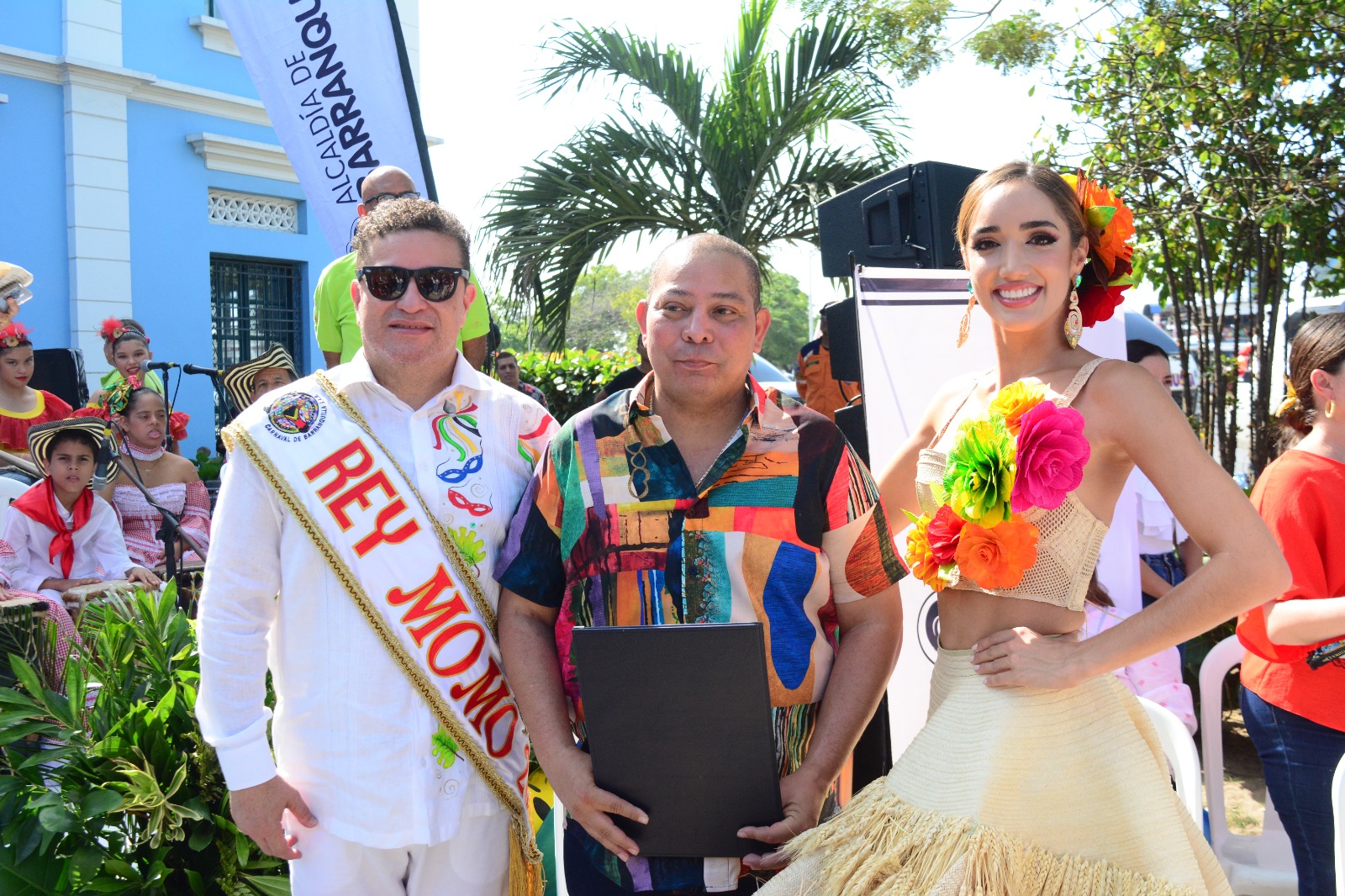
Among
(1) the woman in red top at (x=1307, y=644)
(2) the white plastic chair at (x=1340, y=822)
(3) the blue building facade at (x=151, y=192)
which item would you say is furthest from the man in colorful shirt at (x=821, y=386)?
(3) the blue building facade at (x=151, y=192)

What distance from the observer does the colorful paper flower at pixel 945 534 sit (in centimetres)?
Result: 192

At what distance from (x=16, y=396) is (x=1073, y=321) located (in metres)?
6.36

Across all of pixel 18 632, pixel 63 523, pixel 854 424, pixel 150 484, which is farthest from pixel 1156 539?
pixel 150 484

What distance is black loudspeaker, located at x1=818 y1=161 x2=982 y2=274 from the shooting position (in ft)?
13.8

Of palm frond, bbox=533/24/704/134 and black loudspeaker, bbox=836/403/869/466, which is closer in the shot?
black loudspeaker, bbox=836/403/869/466

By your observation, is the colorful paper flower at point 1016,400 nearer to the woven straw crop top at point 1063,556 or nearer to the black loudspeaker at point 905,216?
the woven straw crop top at point 1063,556

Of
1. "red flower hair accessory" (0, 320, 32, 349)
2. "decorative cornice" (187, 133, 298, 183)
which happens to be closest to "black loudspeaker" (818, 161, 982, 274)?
"red flower hair accessory" (0, 320, 32, 349)

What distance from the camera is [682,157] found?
10.2 meters

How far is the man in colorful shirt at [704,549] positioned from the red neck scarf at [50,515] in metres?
4.11

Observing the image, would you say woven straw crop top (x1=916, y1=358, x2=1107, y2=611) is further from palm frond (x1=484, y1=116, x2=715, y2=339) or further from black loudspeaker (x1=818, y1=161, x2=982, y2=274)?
palm frond (x1=484, y1=116, x2=715, y2=339)

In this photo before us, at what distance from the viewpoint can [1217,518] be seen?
5.91 feet

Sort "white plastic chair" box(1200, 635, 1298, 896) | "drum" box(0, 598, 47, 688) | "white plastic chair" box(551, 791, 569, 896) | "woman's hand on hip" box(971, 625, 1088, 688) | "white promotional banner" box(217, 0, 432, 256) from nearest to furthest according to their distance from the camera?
"woman's hand on hip" box(971, 625, 1088, 688), "white plastic chair" box(551, 791, 569, 896), "white plastic chair" box(1200, 635, 1298, 896), "drum" box(0, 598, 47, 688), "white promotional banner" box(217, 0, 432, 256)

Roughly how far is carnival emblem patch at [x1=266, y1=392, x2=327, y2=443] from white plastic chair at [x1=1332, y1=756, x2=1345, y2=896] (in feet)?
7.33

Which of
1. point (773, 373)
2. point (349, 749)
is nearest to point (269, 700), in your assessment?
point (349, 749)
